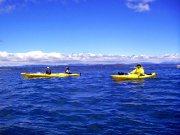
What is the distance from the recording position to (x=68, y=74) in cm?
3541

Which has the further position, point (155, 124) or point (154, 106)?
point (154, 106)

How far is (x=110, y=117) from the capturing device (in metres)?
8.19

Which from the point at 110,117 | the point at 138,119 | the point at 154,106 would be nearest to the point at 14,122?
the point at 110,117

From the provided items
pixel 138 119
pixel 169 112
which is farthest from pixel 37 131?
pixel 169 112

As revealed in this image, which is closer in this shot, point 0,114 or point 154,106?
point 0,114

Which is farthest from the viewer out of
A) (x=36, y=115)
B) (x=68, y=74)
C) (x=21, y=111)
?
(x=68, y=74)

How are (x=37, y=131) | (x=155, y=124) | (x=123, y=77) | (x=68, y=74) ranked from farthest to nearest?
(x=68, y=74) → (x=123, y=77) → (x=155, y=124) → (x=37, y=131)

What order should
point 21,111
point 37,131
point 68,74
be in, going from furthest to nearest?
point 68,74 → point 21,111 → point 37,131

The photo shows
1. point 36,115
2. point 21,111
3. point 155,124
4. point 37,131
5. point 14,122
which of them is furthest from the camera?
point 21,111

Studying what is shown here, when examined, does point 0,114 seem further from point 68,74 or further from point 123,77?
point 68,74

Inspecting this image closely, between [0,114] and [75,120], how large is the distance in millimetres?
3846

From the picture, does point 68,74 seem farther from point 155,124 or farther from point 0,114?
point 155,124

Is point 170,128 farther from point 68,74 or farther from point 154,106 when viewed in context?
point 68,74

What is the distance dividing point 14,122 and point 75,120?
99.3 inches
